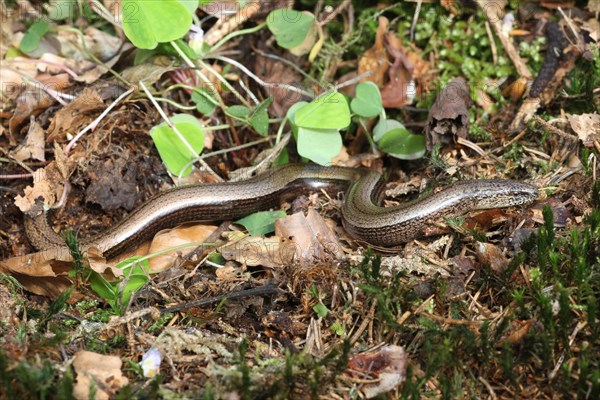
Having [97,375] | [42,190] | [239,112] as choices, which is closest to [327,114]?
[239,112]

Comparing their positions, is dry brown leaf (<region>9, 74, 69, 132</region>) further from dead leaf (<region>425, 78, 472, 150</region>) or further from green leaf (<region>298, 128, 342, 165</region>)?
dead leaf (<region>425, 78, 472, 150</region>)

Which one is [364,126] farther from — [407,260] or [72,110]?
[72,110]

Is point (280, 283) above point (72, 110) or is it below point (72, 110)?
below

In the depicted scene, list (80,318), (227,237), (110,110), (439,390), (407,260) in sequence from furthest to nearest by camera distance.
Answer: (110,110)
(227,237)
(407,260)
(80,318)
(439,390)

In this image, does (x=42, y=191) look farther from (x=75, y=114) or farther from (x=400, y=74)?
(x=400, y=74)

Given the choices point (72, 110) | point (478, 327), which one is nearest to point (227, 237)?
point (72, 110)

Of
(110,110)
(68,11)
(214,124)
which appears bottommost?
(214,124)

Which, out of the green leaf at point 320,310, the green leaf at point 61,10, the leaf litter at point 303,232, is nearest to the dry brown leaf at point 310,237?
the leaf litter at point 303,232
